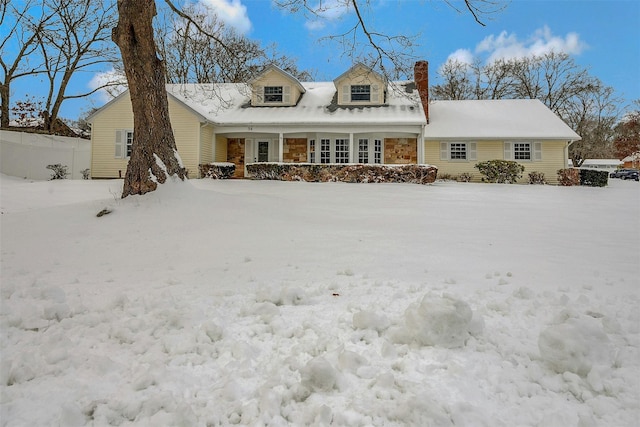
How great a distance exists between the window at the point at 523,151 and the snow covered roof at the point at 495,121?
56cm

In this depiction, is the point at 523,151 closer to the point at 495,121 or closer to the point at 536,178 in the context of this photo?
the point at 536,178

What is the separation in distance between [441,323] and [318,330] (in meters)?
0.74

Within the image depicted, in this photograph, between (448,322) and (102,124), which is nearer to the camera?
(448,322)

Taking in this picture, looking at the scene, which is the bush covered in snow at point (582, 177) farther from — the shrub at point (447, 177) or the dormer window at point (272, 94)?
the dormer window at point (272, 94)

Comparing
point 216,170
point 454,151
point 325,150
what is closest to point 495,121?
point 454,151

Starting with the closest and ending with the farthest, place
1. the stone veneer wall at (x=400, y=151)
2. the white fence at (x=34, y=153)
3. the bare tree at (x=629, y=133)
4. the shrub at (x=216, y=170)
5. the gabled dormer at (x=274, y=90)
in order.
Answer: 1. the shrub at (x=216, y=170)
2. the white fence at (x=34, y=153)
3. the stone veneer wall at (x=400, y=151)
4. the gabled dormer at (x=274, y=90)
5. the bare tree at (x=629, y=133)

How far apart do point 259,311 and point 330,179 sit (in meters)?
10.9

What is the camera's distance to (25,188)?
36.0ft

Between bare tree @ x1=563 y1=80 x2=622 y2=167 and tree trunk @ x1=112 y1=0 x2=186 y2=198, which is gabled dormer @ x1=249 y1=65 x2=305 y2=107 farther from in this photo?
bare tree @ x1=563 y1=80 x2=622 y2=167

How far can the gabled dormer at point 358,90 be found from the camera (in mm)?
17156

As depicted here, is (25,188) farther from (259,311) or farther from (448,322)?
(448,322)

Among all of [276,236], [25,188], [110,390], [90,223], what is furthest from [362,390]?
[25,188]

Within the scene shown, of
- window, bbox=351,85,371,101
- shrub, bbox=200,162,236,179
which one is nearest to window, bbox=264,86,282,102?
window, bbox=351,85,371,101

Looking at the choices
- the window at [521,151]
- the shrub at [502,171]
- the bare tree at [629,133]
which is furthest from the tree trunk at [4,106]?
the bare tree at [629,133]
